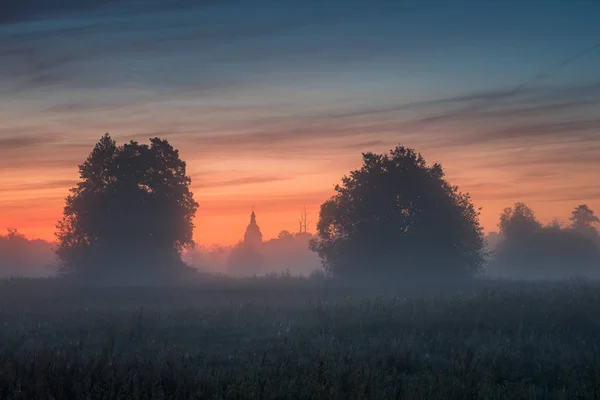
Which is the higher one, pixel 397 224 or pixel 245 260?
pixel 397 224

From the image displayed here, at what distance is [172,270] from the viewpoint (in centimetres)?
4625

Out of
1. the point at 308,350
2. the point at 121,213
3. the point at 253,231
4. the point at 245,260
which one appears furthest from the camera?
the point at 253,231

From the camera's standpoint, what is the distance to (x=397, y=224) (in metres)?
44.1

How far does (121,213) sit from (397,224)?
23.8 metres

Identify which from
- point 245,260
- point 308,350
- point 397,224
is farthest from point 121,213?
point 245,260

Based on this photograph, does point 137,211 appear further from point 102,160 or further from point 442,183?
point 442,183

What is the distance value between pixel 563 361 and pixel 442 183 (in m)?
34.8

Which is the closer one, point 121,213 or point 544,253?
point 121,213

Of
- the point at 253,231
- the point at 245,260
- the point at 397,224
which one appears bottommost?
the point at 245,260

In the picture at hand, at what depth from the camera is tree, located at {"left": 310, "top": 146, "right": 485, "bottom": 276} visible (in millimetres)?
43750

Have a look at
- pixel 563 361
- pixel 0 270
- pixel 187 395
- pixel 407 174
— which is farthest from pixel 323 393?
pixel 0 270

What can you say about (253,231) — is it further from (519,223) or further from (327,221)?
(327,221)

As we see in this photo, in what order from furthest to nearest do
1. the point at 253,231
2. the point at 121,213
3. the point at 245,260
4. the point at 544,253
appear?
the point at 253,231
the point at 245,260
the point at 544,253
the point at 121,213

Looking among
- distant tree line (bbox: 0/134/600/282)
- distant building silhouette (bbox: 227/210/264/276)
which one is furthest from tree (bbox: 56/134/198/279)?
distant building silhouette (bbox: 227/210/264/276)
